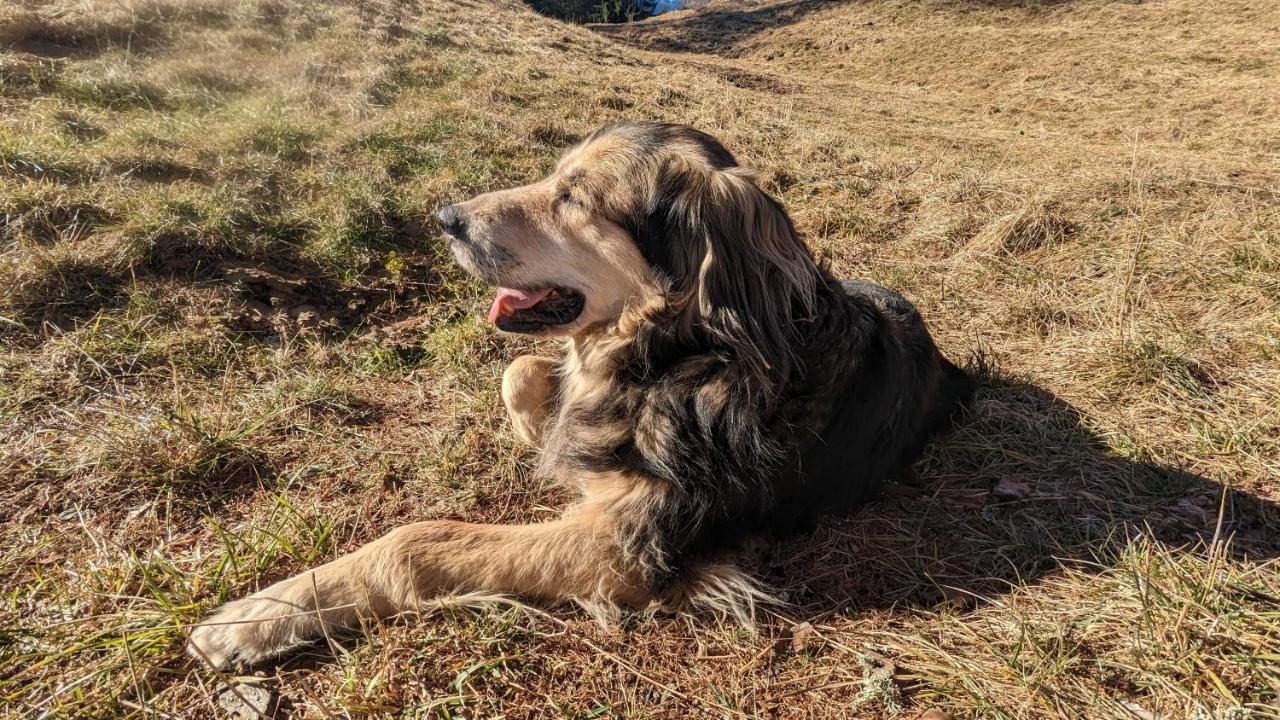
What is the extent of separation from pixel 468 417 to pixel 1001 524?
2495 mm

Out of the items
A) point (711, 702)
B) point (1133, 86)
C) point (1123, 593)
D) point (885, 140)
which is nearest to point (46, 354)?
point (711, 702)

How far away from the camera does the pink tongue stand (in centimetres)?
265

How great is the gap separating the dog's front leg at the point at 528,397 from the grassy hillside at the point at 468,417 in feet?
0.50

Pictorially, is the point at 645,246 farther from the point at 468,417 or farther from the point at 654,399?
the point at 468,417

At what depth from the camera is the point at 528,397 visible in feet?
9.34

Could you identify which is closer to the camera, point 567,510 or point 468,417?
point 567,510

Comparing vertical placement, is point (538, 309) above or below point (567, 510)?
above

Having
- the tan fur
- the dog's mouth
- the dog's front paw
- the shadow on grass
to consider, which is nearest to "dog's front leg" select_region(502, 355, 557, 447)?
the tan fur

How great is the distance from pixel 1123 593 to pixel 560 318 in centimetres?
228

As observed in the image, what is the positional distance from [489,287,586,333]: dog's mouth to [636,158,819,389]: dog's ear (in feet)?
1.28

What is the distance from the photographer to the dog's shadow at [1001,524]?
233 cm

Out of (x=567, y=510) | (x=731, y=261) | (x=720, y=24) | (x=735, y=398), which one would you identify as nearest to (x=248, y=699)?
(x=567, y=510)

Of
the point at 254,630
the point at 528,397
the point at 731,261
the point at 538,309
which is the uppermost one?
the point at 731,261

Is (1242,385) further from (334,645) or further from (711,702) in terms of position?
(334,645)
